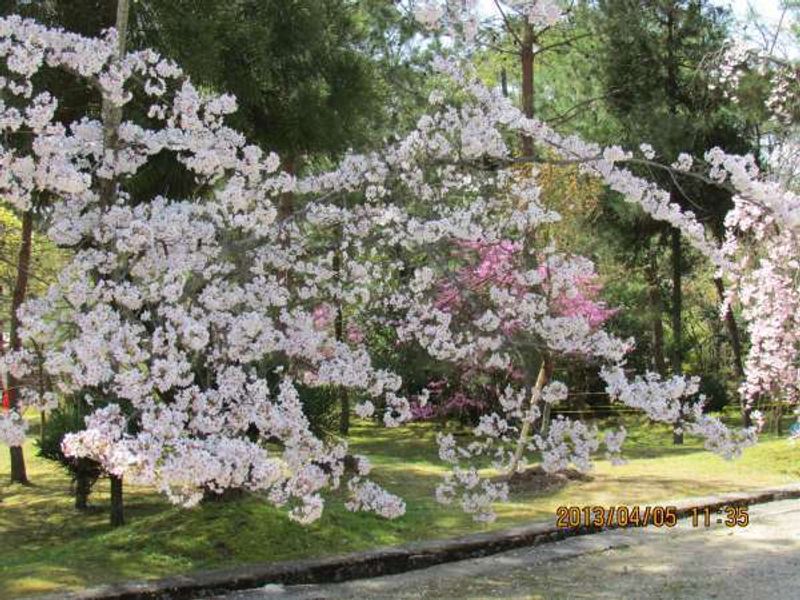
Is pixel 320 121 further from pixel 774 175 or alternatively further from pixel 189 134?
pixel 774 175

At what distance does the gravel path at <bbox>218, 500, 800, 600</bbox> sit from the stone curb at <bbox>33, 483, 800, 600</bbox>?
9 cm

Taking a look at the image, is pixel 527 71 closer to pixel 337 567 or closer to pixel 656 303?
pixel 656 303

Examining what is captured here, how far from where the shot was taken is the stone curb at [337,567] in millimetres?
5035

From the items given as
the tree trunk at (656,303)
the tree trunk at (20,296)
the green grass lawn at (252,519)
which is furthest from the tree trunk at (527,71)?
the tree trunk at (20,296)

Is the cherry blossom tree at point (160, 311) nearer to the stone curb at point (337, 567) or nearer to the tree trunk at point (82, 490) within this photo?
the stone curb at point (337, 567)

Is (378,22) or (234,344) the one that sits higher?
(378,22)

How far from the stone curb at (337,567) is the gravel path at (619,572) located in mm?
92

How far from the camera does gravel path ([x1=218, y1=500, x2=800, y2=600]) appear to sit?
5203 mm

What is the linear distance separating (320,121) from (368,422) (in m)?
11.1

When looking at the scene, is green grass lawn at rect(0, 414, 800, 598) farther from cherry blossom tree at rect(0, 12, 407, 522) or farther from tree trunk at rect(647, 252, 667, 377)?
tree trunk at rect(647, 252, 667, 377)

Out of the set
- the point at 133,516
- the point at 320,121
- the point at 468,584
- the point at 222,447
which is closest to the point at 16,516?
the point at 133,516

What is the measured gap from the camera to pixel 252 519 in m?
6.40

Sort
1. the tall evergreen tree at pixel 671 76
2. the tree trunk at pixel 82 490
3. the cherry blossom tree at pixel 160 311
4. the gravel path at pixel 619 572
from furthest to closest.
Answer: the tall evergreen tree at pixel 671 76, the tree trunk at pixel 82 490, the gravel path at pixel 619 572, the cherry blossom tree at pixel 160 311

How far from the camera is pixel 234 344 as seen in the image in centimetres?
461
